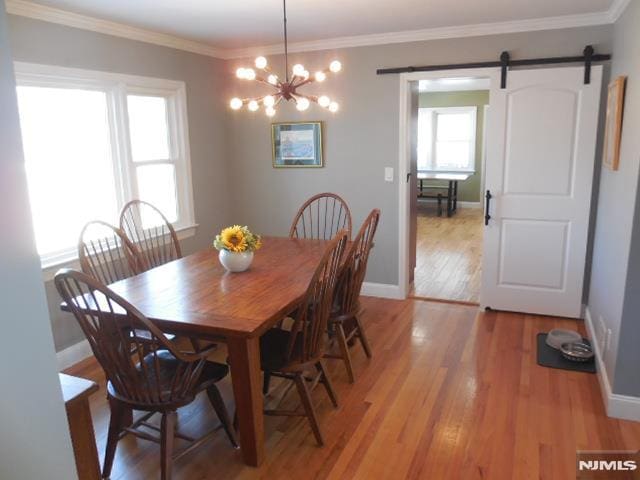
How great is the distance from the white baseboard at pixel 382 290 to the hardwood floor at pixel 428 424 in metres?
0.97

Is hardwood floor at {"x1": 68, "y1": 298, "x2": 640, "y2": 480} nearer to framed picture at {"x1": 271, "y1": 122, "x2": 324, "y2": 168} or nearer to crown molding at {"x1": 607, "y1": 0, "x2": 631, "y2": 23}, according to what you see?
framed picture at {"x1": 271, "y1": 122, "x2": 324, "y2": 168}

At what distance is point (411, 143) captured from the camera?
4.37 meters

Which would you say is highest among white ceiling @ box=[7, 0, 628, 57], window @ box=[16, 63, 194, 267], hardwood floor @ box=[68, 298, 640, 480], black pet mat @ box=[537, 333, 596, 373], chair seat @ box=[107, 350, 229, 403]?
white ceiling @ box=[7, 0, 628, 57]

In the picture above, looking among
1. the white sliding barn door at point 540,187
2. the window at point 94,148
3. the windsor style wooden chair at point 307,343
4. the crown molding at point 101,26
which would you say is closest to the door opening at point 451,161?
the white sliding barn door at point 540,187

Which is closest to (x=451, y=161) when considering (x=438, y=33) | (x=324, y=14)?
(x=438, y=33)

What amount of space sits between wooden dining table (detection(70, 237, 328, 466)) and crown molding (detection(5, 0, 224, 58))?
1.73m

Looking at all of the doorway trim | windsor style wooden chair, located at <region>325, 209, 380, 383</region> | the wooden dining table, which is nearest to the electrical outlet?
windsor style wooden chair, located at <region>325, 209, 380, 383</region>

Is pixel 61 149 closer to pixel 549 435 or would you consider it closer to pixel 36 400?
pixel 36 400

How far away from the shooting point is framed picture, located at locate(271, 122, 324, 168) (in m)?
4.54

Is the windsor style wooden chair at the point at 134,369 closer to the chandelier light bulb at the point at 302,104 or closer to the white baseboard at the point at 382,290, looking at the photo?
the chandelier light bulb at the point at 302,104

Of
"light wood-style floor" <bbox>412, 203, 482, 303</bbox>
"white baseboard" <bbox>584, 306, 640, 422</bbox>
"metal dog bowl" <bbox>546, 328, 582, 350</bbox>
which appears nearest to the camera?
"white baseboard" <bbox>584, 306, 640, 422</bbox>

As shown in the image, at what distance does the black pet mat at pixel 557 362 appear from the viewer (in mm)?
3109

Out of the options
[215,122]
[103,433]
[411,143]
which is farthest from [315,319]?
[215,122]

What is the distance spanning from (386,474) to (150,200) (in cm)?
291
